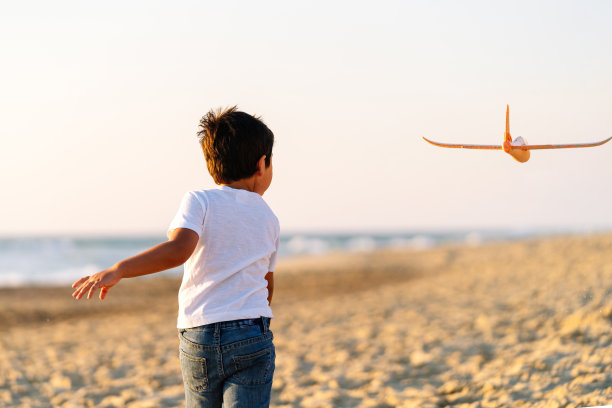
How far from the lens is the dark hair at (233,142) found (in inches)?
70.2

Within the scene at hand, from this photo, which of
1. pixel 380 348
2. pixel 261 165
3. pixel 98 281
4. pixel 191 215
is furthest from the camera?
pixel 380 348

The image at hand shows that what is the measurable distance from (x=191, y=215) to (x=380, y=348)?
3.33 m

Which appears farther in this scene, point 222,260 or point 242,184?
point 242,184

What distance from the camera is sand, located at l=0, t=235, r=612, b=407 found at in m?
3.39

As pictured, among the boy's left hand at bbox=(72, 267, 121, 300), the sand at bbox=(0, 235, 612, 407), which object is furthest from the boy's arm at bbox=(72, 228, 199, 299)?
the sand at bbox=(0, 235, 612, 407)

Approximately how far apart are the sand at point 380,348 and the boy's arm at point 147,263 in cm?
201

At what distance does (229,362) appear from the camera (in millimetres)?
1715

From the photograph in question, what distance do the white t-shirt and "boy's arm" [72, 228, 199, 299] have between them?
0.15ft

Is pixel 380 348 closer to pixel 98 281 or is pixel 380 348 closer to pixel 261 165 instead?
pixel 261 165

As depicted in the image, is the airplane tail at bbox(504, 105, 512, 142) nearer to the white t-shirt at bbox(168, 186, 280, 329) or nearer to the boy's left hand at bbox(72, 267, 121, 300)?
the white t-shirt at bbox(168, 186, 280, 329)

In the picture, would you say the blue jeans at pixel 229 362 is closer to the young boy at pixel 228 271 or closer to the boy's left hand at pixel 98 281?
the young boy at pixel 228 271

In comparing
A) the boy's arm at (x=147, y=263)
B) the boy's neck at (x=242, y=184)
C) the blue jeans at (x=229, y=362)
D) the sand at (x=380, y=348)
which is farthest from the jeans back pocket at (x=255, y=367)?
the sand at (x=380, y=348)

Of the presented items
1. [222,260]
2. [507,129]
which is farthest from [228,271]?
[507,129]

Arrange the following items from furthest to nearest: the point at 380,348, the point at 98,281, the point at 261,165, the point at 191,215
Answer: the point at 380,348, the point at 261,165, the point at 191,215, the point at 98,281
